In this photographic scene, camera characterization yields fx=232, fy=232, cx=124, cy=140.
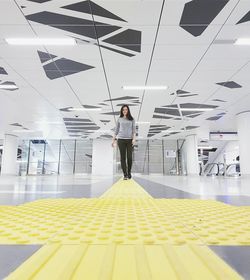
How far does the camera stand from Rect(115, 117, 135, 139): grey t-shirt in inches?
213

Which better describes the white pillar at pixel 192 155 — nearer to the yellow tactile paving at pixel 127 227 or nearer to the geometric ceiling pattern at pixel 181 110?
the geometric ceiling pattern at pixel 181 110

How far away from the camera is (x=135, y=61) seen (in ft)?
18.7

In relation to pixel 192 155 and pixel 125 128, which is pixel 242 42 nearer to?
pixel 125 128

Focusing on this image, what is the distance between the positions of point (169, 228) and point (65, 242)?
457 mm

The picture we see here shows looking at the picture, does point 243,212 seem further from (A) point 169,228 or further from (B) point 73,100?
(B) point 73,100

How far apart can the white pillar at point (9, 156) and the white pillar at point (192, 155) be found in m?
12.7

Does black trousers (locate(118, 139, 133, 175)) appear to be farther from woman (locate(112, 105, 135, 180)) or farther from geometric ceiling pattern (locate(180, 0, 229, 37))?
geometric ceiling pattern (locate(180, 0, 229, 37))

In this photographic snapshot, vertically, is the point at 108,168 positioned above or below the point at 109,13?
below

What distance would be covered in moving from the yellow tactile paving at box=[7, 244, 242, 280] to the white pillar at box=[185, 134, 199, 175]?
16.9m

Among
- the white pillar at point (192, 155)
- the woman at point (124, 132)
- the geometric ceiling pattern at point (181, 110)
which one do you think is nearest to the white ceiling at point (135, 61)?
the geometric ceiling pattern at point (181, 110)

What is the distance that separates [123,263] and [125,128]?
4.84 m

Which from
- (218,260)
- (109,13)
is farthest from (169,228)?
(109,13)

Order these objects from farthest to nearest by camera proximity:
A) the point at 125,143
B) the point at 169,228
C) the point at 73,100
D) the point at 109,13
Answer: the point at 73,100
the point at 125,143
the point at 109,13
the point at 169,228

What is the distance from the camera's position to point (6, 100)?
908cm
